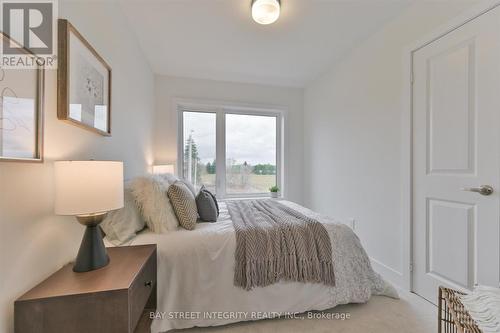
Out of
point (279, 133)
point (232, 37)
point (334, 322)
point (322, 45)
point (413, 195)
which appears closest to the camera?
point (334, 322)

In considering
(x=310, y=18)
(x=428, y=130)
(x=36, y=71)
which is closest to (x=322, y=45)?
(x=310, y=18)

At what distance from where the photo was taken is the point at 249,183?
379 centimetres

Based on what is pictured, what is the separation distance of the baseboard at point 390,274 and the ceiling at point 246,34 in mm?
2436

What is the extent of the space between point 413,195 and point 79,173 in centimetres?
239

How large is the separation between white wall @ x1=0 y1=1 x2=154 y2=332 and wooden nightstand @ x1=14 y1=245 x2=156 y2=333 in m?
0.06

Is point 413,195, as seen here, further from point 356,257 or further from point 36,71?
point 36,71

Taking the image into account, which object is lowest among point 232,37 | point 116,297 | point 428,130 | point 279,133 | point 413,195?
point 116,297

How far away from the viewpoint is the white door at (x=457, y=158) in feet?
4.50

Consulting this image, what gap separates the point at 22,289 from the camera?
2.78 feet

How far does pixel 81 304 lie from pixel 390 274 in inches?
96.0

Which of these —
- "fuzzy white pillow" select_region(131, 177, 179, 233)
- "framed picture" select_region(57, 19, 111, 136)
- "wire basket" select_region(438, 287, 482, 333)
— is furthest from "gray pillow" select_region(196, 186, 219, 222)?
"wire basket" select_region(438, 287, 482, 333)

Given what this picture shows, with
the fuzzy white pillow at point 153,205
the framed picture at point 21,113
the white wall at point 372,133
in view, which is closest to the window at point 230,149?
the white wall at point 372,133

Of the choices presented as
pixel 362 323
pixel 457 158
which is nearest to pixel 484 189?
pixel 457 158

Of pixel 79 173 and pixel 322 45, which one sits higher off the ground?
pixel 322 45
